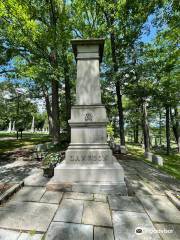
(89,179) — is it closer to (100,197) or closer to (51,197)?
(100,197)

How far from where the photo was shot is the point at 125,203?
14.7ft

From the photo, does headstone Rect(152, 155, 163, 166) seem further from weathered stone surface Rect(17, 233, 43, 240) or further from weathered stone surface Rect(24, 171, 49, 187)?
weathered stone surface Rect(17, 233, 43, 240)

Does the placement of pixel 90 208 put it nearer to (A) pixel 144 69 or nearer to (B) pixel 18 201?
(B) pixel 18 201

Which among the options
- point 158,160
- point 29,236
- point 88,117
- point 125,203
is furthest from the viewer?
point 158,160

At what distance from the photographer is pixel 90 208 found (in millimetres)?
4141

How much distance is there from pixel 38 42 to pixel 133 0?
21.4ft

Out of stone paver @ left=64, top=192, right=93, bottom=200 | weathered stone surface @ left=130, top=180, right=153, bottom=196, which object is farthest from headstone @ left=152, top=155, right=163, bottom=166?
stone paver @ left=64, top=192, right=93, bottom=200

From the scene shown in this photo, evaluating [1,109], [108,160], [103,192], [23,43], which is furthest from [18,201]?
[1,109]

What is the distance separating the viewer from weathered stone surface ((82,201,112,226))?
358 cm

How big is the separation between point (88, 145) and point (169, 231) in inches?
118

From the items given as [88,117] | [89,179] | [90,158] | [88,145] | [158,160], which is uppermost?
[88,117]

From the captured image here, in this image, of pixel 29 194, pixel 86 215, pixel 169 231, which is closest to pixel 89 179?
pixel 86 215

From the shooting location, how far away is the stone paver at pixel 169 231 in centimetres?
319

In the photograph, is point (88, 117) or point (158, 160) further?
point (158, 160)
